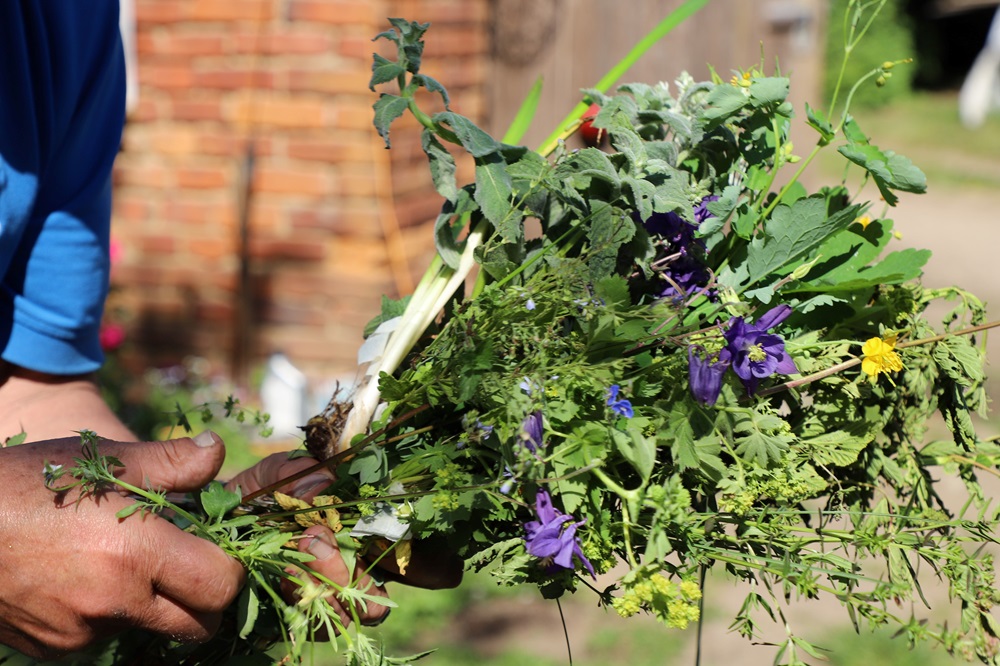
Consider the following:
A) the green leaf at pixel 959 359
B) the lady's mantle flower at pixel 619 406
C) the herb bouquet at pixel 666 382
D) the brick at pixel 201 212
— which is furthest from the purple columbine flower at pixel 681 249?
the brick at pixel 201 212

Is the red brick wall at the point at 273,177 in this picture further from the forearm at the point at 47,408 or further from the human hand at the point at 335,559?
the human hand at the point at 335,559

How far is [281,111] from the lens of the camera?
407 centimetres

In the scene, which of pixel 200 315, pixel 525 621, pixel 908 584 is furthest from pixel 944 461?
pixel 200 315

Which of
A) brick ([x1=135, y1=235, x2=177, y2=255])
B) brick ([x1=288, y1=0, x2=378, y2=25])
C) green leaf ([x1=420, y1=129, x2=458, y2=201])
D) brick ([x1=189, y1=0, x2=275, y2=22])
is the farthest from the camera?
brick ([x1=135, y1=235, x2=177, y2=255])

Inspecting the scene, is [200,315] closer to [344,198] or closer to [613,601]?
[344,198]

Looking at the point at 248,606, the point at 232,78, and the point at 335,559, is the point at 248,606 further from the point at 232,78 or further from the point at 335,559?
the point at 232,78

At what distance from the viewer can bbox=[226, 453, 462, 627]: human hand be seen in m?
1.34

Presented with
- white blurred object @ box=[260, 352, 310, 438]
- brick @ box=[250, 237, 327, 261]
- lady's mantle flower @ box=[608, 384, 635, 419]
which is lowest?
white blurred object @ box=[260, 352, 310, 438]

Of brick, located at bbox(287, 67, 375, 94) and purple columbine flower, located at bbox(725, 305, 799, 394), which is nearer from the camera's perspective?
purple columbine flower, located at bbox(725, 305, 799, 394)

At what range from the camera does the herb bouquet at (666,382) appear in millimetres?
1162

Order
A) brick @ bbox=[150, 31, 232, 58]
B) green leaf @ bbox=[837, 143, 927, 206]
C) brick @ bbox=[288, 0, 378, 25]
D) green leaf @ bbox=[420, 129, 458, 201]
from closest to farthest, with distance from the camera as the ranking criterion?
green leaf @ bbox=[837, 143, 927, 206], green leaf @ bbox=[420, 129, 458, 201], brick @ bbox=[288, 0, 378, 25], brick @ bbox=[150, 31, 232, 58]

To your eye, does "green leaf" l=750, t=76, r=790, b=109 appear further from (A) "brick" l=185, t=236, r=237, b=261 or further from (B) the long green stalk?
(A) "brick" l=185, t=236, r=237, b=261

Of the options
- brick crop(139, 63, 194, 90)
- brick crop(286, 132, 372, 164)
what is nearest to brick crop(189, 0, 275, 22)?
brick crop(139, 63, 194, 90)

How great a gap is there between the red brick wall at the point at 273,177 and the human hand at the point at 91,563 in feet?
9.30
